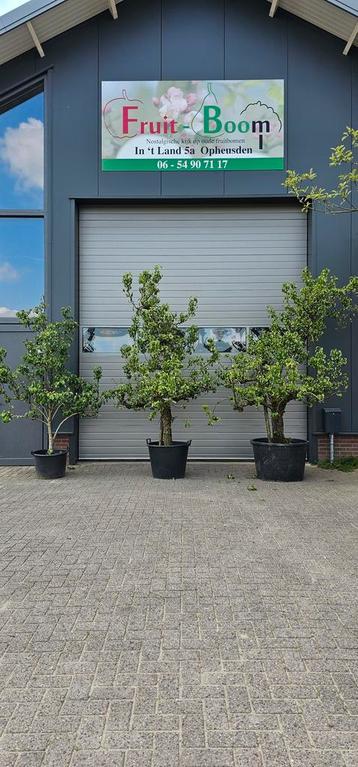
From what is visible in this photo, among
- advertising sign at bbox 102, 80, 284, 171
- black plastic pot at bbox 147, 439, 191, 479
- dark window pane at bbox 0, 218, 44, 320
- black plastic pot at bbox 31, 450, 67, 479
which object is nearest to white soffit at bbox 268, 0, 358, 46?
advertising sign at bbox 102, 80, 284, 171

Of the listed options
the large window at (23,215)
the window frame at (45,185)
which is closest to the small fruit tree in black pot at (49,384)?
the window frame at (45,185)

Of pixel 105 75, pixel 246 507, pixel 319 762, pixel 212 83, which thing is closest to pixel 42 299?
pixel 105 75

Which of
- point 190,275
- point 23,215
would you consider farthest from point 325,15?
point 23,215

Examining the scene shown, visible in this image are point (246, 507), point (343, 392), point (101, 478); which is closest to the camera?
point (246, 507)

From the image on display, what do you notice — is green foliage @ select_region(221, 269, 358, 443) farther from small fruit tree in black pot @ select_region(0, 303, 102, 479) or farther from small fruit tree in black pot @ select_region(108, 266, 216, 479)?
small fruit tree in black pot @ select_region(0, 303, 102, 479)

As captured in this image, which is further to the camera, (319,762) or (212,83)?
(212,83)

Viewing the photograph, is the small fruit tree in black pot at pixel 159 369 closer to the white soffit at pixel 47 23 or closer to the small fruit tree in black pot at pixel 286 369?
the small fruit tree in black pot at pixel 286 369

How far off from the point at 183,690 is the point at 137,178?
880cm

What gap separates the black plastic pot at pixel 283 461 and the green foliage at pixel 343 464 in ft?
4.25

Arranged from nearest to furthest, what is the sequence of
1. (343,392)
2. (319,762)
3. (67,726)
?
(319,762)
(67,726)
(343,392)

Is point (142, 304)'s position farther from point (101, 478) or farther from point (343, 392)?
point (343, 392)

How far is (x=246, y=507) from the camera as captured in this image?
7242 mm

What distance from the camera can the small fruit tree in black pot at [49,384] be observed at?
9.09 meters

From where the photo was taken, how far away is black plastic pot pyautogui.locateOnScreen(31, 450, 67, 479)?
914 centimetres
